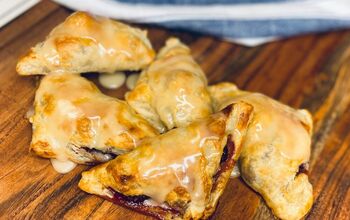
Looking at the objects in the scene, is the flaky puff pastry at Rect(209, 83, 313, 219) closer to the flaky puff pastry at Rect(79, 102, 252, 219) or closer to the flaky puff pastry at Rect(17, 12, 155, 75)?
the flaky puff pastry at Rect(79, 102, 252, 219)

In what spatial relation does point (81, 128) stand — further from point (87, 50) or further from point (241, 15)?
point (241, 15)

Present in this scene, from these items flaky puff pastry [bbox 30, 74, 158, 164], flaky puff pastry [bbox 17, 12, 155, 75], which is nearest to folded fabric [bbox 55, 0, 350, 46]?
flaky puff pastry [bbox 17, 12, 155, 75]

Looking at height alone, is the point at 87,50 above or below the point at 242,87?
above

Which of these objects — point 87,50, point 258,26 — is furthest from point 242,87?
point 87,50

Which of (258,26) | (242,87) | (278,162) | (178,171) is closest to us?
(178,171)

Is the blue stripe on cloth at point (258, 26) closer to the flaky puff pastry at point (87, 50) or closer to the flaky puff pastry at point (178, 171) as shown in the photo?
the flaky puff pastry at point (87, 50)

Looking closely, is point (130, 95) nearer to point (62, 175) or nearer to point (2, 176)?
point (62, 175)

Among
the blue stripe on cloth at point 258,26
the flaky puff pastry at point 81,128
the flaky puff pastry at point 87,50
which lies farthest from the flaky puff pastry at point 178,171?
the blue stripe on cloth at point 258,26
